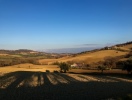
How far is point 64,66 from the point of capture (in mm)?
85312

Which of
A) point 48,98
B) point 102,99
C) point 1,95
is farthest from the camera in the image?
point 1,95

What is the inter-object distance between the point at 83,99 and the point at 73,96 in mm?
2102

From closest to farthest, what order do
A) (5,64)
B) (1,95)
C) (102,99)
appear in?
(102,99)
(1,95)
(5,64)

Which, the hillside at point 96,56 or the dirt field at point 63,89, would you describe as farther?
the hillside at point 96,56

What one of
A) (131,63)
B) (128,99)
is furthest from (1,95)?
(131,63)

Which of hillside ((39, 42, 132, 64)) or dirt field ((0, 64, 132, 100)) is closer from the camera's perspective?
dirt field ((0, 64, 132, 100))

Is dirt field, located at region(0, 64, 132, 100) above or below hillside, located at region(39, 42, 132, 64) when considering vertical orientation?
below

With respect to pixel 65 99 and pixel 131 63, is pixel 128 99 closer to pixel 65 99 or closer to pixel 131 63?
pixel 65 99

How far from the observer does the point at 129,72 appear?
63656 millimetres

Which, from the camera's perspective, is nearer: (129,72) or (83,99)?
(83,99)

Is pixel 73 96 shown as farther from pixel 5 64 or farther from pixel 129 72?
pixel 5 64

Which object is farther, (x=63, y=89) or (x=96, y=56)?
(x=96, y=56)

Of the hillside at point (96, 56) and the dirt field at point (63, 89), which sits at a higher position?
the hillside at point (96, 56)

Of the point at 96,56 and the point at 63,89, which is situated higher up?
the point at 96,56
